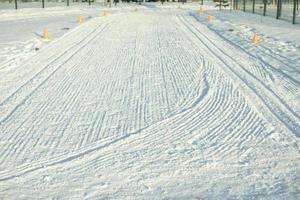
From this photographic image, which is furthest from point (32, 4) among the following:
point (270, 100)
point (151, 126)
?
point (151, 126)

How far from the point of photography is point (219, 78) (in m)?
11.5

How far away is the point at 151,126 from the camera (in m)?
7.74

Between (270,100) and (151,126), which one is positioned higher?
(270,100)

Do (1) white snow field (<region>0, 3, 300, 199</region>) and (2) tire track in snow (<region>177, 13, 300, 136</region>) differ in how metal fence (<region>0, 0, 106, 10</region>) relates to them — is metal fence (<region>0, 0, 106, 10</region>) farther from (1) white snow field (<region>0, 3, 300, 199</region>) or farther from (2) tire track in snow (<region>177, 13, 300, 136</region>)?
(2) tire track in snow (<region>177, 13, 300, 136</region>)

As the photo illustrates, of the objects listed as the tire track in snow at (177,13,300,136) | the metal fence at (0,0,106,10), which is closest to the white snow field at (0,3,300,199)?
the tire track in snow at (177,13,300,136)

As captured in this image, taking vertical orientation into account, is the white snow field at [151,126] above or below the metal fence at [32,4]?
below

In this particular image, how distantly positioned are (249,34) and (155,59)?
29.6 ft

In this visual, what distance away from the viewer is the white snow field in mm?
5551

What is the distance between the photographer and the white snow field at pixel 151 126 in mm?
5551

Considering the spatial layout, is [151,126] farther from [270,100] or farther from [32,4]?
[32,4]

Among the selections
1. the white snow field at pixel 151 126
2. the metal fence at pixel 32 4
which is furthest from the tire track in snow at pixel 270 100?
the metal fence at pixel 32 4

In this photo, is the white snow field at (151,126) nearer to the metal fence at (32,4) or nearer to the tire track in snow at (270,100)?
the tire track in snow at (270,100)

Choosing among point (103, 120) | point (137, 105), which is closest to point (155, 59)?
point (137, 105)

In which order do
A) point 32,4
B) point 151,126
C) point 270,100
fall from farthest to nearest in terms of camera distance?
point 32,4
point 270,100
point 151,126
